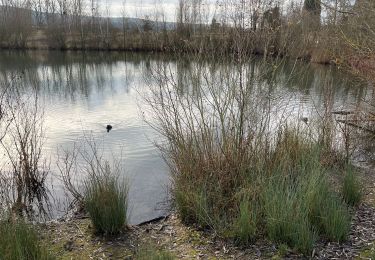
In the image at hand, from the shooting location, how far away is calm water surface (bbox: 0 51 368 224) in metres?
6.36

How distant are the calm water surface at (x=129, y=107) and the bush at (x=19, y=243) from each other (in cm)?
199

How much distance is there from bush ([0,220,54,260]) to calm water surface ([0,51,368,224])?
78.5 inches

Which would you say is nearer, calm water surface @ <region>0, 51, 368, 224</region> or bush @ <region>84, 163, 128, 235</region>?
bush @ <region>84, 163, 128, 235</region>

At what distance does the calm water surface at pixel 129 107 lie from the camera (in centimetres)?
636

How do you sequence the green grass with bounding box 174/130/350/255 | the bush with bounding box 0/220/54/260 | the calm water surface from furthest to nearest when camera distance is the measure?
the calm water surface < the green grass with bounding box 174/130/350/255 < the bush with bounding box 0/220/54/260

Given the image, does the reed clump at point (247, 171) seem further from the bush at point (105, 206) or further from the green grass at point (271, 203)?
the bush at point (105, 206)

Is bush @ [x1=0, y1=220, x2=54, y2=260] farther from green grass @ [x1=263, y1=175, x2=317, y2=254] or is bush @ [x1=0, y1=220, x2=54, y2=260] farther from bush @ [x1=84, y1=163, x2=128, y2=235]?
green grass @ [x1=263, y1=175, x2=317, y2=254]

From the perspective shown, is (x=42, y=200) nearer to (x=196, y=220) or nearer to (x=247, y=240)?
(x=196, y=220)

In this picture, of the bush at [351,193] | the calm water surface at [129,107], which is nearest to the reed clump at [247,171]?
the bush at [351,193]

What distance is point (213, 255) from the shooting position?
3.99 metres

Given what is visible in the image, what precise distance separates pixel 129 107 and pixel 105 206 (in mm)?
10034

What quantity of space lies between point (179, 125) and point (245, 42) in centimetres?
156

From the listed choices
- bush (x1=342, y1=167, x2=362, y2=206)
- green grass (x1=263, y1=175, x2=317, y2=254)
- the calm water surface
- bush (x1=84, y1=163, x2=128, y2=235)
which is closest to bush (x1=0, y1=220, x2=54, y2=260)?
bush (x1=84, y1=163, x2=128, y2=235)

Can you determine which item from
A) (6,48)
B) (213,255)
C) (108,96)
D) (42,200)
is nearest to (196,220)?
(213,255)
